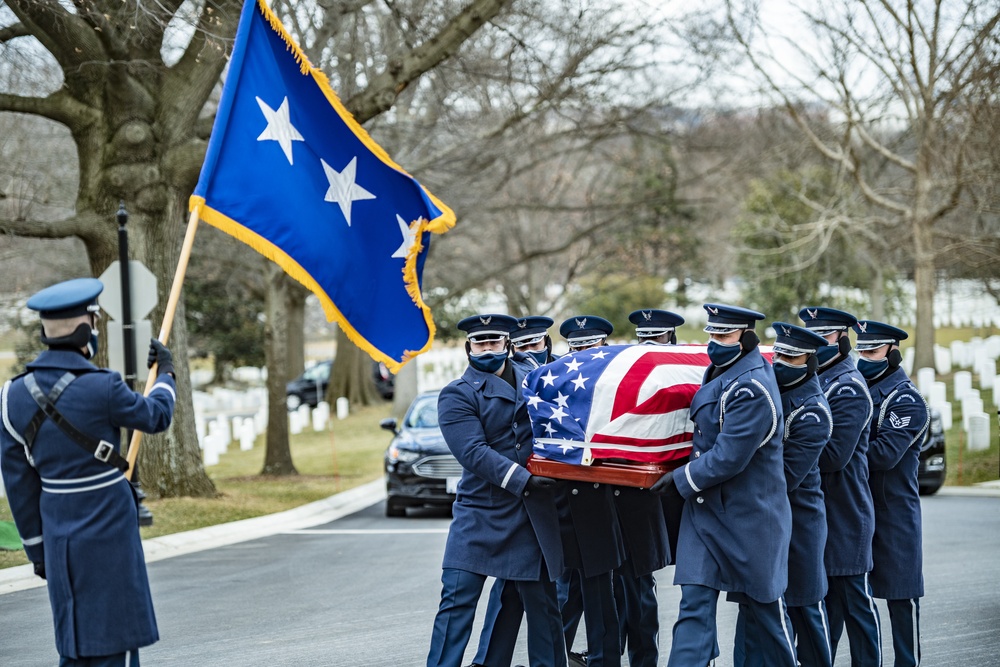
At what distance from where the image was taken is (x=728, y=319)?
5.71 metres

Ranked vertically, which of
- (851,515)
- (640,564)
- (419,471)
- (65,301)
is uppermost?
(65,301)

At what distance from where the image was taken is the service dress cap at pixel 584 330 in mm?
8125

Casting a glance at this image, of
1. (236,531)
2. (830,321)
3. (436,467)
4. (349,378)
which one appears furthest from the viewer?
(349,378)

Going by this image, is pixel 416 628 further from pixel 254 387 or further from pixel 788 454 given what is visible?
pixel 254 387

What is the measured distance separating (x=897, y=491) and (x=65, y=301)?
4655 millimetres

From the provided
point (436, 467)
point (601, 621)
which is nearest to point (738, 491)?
point (601, 621)

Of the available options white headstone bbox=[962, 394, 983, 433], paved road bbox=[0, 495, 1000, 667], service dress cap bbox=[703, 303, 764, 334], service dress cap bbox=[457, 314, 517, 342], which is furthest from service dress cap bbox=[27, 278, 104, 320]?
white headstone bbox=[962, 394, 983, 433]

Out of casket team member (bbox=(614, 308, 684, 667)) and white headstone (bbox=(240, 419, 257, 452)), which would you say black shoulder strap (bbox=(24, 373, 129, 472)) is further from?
white headstone (bbox=(240, 419, 257, 452))

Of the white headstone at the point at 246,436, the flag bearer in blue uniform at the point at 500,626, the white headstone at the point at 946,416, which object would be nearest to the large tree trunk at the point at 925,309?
the white headstone at the point at 946,416

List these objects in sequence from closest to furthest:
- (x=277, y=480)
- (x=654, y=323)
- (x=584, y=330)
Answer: (x=654, y=323), (x=584, y=330), (x=277, y=480)

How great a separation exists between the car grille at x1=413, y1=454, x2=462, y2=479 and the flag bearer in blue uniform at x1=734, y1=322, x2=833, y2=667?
27.0 feet

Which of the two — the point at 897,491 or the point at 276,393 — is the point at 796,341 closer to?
the point at 897,491

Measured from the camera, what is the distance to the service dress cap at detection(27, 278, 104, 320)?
16.0 feet

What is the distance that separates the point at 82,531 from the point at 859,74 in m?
24.4
